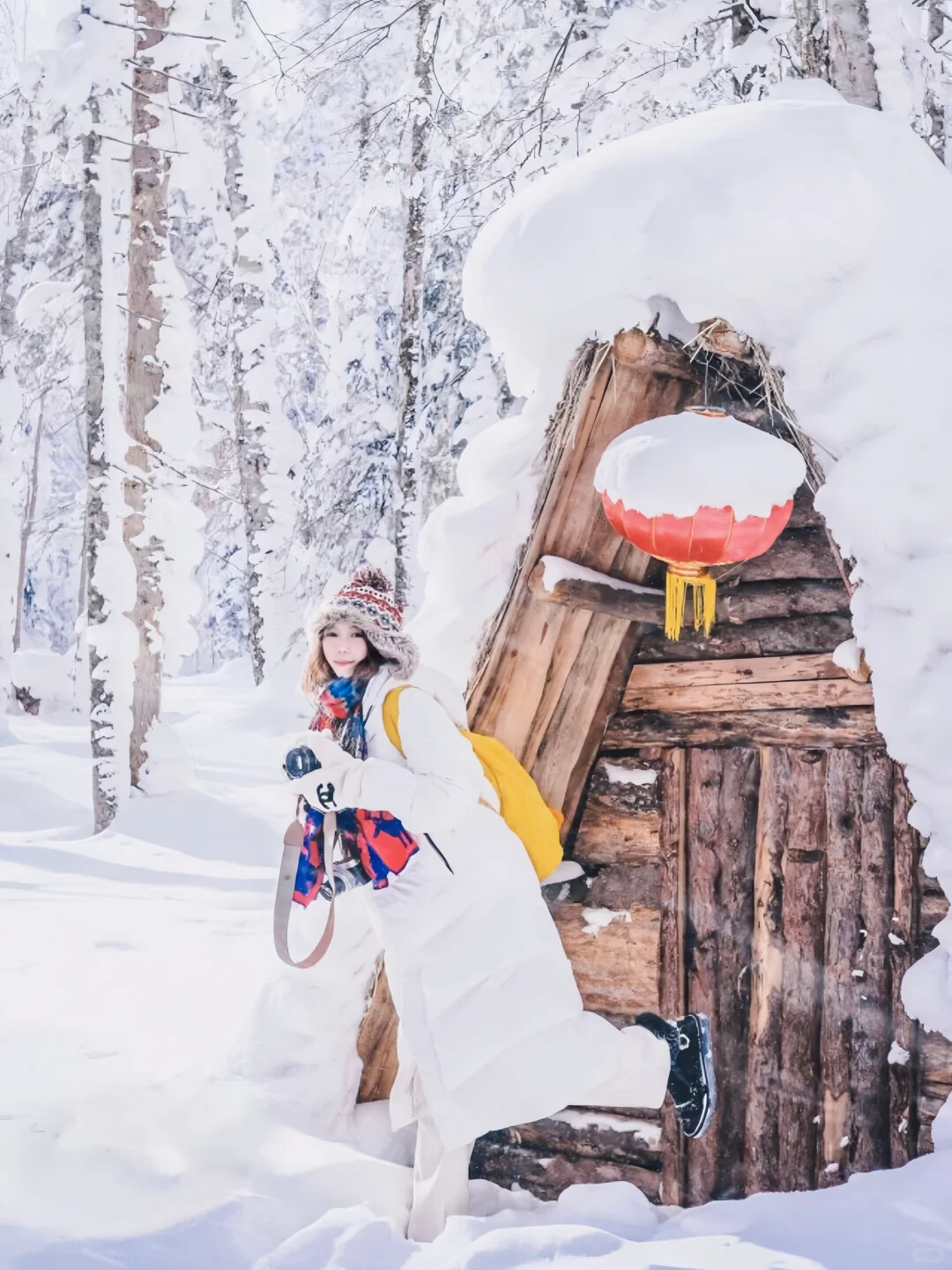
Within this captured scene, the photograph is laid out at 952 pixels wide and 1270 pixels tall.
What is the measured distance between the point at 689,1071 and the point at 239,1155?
138 cm

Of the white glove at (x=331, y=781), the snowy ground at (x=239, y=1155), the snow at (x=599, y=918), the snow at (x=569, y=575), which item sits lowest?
the snowy ground at (x=239, y=1155)

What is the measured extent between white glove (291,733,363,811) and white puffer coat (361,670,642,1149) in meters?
0.04

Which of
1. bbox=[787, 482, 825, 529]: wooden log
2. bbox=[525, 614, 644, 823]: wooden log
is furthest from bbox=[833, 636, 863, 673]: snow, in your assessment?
bbox=[525, 614, 644, 823]: wooden log

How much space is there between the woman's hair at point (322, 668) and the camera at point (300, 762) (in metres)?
0.26

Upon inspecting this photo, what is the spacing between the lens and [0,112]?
38.0ft

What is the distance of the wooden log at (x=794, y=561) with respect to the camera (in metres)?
3.36

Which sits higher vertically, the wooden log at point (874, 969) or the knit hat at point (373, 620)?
the knit hat at point (373, 620)

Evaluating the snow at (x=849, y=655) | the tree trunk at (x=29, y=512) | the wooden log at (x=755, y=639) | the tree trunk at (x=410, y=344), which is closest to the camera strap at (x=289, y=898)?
the wooden log at (x=755, y=639)

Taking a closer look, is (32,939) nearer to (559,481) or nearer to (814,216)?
(559,481)

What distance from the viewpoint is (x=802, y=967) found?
3.37 metres

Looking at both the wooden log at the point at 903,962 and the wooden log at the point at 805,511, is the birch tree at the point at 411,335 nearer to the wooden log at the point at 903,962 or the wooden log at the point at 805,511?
the wooden log at the point at 805,511

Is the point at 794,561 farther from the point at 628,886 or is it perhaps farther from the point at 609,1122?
the point at 609,1122

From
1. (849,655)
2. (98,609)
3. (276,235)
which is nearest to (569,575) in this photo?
(849,655)

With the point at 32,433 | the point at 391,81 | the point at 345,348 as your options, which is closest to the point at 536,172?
the point at 345,348
